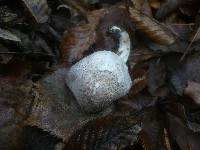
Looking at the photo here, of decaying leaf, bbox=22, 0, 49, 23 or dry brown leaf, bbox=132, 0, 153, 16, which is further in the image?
dry brown leaf, bbox=132, 0, 153, 16

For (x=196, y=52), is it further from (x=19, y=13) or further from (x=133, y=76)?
(x=19, y=13)

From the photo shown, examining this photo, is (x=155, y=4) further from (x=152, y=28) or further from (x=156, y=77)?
(x=156, y=77)

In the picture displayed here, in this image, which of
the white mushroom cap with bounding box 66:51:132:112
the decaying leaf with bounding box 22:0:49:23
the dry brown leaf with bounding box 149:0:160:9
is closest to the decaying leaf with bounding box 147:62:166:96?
the white mushroom cap with bounding box 66:51:132:112

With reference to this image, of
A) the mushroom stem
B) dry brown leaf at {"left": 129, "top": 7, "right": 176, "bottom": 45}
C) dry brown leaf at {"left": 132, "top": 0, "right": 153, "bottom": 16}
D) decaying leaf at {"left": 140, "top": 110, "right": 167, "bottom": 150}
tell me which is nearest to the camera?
decaying leaf at {"left": 140, "top": 110, "right": 167, "bottom": 150}

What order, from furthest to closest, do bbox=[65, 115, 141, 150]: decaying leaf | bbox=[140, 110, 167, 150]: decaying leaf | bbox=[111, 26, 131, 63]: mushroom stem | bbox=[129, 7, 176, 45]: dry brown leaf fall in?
bbox=[129, 7, 176, 45]: dry brown leaf < bbox=[111, 26, 131, 63]: mushroom stem < bbox=[140, 110, 167, 150]: decaying leaf < bbox=[65, 115, 141, 150]: decaying leaf

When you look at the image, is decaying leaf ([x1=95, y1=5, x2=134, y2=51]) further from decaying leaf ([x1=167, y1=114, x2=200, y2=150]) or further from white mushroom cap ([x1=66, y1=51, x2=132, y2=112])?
decaying leaf ([x1=167, y1=114, x2=200, y2=150])

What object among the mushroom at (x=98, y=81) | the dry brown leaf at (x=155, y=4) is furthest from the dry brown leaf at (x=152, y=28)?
the mushroom at (x=98, y=81)

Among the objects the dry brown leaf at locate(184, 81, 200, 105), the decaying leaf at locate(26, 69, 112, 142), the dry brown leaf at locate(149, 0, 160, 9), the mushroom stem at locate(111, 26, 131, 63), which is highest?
the dry brown leaf at locate(149, 0, 160, 9)

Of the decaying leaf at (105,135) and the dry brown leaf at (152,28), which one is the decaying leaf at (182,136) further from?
the dry brown leaf at (152,28)
